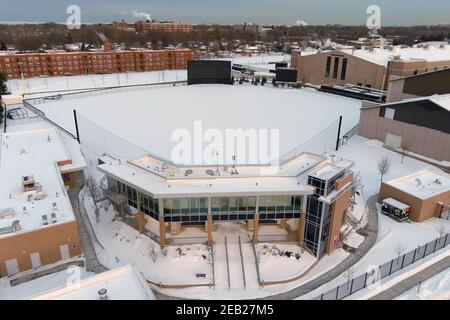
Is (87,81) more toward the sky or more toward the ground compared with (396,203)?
more toward the sky

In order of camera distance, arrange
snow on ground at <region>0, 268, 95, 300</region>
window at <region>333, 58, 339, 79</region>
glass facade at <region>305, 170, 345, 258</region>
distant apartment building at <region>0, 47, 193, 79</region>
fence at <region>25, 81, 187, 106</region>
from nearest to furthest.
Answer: snow on ground at <region>0, 268, 95, 300</region>, glass facade at <region>305, 170, 345, 258</region>, fence at <region>25, 81, 187, 106</region>, window at <region>333, 58, 339, 79</region>, distant apartment building at <region>0, 47, 193, 79</region>

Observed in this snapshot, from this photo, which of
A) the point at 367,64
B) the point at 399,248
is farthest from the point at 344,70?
the point at 399,248

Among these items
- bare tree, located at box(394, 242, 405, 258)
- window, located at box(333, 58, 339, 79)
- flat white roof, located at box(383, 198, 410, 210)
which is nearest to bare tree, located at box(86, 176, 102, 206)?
bare tree, located at box(394, 242, 405, 258)

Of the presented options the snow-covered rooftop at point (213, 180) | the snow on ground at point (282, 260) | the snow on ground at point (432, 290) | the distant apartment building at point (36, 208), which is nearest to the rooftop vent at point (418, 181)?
the snow-covered rooftop at point (213, 180)

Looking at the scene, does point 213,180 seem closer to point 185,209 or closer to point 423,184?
point 185,209

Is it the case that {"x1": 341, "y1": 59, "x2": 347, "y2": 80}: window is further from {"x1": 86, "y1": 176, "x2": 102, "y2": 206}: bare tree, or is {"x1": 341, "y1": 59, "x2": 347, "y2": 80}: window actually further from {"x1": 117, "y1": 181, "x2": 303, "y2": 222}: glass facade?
{"x1": 86, "y1": 176, "x2": 102, "y2": 206}: bare tree

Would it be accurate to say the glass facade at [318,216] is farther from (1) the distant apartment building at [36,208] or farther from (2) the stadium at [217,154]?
(1) the distant apartment building at [36,208]
